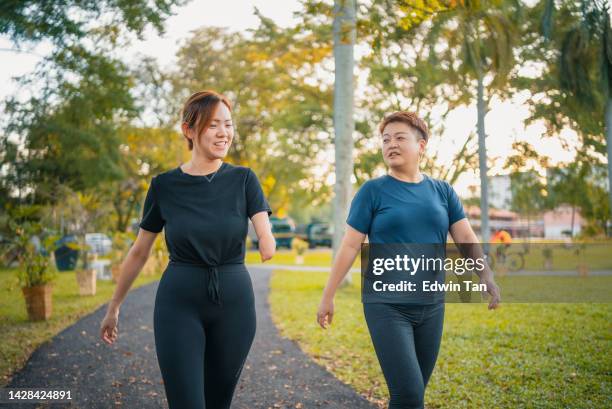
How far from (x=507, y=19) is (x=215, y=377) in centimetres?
1144

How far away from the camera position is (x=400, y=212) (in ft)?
9.32

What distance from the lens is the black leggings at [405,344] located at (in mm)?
2637

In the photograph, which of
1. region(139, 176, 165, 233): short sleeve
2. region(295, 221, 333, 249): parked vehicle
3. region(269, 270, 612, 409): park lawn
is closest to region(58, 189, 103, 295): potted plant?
region(269, 270, 612, 409): park lawn

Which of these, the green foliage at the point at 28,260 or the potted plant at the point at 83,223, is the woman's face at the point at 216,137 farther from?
the potted plant at the point at 83,223

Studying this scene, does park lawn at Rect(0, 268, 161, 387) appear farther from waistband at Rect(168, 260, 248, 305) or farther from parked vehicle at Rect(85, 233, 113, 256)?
parked vehicle at Rect(85, 233, 113, 256)

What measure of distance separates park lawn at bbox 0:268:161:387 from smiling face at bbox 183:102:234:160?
15.2ft

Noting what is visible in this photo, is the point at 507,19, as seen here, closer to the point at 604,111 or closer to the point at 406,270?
the point at 604,111

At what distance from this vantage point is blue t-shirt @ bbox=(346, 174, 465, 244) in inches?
112

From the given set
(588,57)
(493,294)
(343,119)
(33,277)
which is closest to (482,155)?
(343,119)

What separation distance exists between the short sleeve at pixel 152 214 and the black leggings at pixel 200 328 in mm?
254

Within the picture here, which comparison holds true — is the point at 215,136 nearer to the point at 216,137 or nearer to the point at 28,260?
the point at 216,137

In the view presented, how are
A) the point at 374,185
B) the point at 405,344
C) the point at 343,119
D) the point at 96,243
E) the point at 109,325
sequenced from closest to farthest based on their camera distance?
the point at 405,344
the point at 109,325
the point at 374,185
the point at 343,119
the point at 96,243

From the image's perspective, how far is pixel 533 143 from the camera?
51.4 ft

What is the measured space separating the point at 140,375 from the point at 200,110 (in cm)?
439
